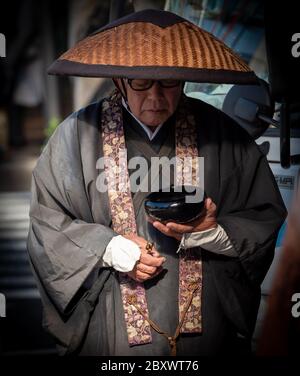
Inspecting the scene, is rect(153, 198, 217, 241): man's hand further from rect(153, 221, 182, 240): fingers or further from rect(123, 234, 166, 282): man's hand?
rect(123, 234, 166, 282): man's hand

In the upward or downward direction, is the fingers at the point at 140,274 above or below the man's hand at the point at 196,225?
below

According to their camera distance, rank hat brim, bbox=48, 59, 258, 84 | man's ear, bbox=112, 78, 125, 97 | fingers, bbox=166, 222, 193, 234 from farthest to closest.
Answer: man's ear, bbox=112, 78, 125, 97 < fingers, bbox=166, 222, 193, 234 < hat brim, bbox=48, 59, 258, 84

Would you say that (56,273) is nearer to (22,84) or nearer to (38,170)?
(38,170)

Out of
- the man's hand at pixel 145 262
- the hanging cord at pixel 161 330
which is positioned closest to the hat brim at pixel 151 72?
the man's hand at pixel 145 262

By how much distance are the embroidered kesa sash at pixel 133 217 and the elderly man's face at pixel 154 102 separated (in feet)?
0.40

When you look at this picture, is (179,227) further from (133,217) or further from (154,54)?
(154,54)

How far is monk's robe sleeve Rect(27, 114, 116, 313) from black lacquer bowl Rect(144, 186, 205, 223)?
27cm

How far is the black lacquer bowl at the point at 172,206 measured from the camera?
8.73 ft

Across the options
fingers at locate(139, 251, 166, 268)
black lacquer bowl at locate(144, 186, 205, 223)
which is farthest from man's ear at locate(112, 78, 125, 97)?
fingers at locate(139, 251, 166, 268)

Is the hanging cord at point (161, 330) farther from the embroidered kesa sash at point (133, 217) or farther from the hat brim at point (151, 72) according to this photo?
the hat brim at point (151, 72)

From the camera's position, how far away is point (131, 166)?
2.95 metres

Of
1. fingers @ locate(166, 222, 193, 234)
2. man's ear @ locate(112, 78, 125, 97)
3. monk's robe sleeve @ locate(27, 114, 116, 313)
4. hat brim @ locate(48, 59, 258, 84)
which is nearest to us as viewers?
hat brim @ locate(48, 59, 258, 84)

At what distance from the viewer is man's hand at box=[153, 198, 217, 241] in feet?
9.02

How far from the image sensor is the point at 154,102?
9.30 ft
